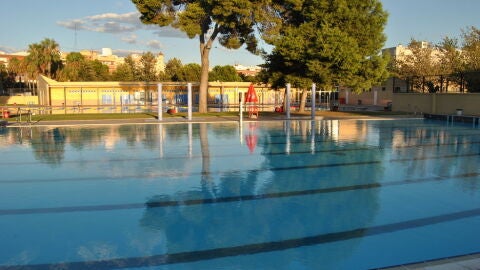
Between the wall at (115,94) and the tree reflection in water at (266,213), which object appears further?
the wall at (115,94)

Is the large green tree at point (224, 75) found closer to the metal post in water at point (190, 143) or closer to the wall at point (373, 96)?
the wall at point (373, 96)

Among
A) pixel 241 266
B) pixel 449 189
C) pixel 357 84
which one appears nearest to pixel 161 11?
pixel 357 84

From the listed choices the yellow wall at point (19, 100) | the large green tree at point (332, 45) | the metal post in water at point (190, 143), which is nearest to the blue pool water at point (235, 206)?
the metal post in water at point (190, 143)

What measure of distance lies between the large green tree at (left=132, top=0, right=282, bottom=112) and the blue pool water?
1380 centimetres

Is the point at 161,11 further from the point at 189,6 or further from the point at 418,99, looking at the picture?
the point at 418,99

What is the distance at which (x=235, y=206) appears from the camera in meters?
6.84

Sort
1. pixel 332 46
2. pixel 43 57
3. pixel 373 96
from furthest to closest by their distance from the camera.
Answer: pixel 43 57 < pixel 373 96 < pixel 332 46

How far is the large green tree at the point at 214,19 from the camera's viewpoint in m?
25.2

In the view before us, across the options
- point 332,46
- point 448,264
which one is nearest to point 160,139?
point 448,264

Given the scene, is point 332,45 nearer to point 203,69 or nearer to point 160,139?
point 203,69

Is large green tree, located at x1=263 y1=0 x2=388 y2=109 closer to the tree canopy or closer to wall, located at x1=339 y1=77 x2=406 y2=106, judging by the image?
the tree canopy

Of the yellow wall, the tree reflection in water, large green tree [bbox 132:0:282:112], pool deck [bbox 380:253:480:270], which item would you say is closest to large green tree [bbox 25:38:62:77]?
the yellow wall

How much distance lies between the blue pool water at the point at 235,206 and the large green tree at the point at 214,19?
13799mm

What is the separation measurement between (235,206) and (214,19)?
70.6 feet
